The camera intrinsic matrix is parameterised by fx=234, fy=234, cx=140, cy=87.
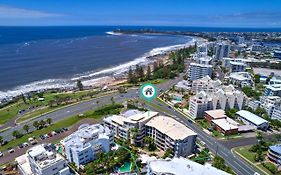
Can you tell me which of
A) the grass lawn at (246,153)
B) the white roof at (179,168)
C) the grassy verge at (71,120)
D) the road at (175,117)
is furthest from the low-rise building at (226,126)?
the grassy verge at (71,120)

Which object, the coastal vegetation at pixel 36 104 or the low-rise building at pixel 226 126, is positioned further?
the coastal vegetation at pixel 36 104

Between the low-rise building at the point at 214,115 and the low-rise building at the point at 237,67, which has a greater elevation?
the low-rise building at the point at 237,67

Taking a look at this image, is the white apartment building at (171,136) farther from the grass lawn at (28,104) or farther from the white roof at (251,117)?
the grass lawn at (28,104)

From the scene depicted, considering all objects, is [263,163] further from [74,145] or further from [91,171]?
[74,145]

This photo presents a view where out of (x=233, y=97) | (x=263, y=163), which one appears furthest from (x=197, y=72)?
(x=263, y=163)

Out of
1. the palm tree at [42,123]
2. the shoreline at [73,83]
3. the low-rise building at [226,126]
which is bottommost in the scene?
the shoreline at [73,83]

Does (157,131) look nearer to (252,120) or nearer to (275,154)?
(275,154)

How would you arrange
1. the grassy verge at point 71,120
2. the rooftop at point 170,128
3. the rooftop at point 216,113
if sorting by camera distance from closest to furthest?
the rooftop at point 170,128 → the grassy verge at point 71,120 → the rooftop at point 216,113
